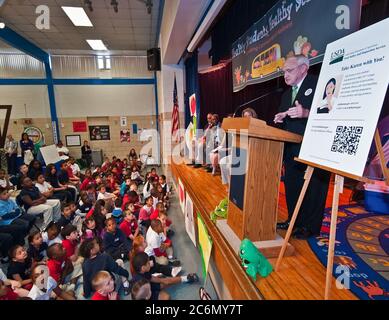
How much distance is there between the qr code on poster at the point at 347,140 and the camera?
1086mm

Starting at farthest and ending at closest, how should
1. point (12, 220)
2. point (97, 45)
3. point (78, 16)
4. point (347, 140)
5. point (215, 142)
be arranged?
point (97, 45) < point (78, 16) < point (215, 142) < point (12, 220) < point (347, 140)

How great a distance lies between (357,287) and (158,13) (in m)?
6.50

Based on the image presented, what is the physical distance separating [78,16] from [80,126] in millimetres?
4637

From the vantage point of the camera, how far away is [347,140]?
115cm

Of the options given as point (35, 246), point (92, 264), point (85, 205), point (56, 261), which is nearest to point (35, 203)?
point (85, 205)

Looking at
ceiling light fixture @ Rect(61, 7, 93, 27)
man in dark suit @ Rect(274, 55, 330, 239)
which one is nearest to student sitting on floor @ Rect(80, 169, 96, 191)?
ceiling light fixture @ Rect(61, 7, 93, 27)

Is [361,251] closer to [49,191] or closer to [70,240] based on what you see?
[70,240]

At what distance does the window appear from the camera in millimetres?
9383

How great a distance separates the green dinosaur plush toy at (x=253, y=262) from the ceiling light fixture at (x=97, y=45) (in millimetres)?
8631

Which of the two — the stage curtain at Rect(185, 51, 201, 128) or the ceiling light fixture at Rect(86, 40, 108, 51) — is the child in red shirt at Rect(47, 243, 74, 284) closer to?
the stage curtain at Rect(185, 51, 201, 128)

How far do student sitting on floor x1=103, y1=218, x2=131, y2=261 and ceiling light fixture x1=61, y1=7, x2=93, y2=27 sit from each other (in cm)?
513

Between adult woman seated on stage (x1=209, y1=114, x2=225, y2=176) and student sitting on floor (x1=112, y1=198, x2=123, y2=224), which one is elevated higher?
adult woman seated on stage (x1=209, y1=114, x2=225, y2=176)

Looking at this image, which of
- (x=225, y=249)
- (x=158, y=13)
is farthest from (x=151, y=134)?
(x=225, y=249)
